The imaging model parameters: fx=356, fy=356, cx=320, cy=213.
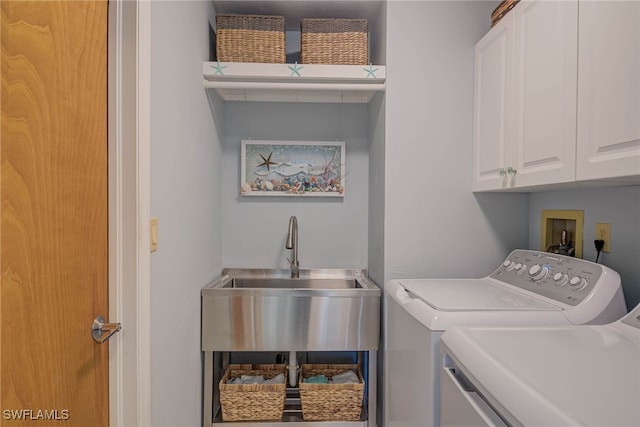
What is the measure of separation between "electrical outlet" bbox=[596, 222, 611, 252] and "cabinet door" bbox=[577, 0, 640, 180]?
1.37 ft

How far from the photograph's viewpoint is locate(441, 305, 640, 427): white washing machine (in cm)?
63

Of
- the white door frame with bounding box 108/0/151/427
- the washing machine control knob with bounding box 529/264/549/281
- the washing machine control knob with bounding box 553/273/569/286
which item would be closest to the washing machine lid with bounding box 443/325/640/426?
the washing machine control knob with bounding box 553/273/569/286

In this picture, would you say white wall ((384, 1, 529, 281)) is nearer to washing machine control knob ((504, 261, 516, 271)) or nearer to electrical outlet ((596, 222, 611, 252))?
washing machine control knob ((504, 261, 516, 271))

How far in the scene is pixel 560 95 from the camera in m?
1.21

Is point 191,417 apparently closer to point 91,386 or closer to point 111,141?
point 91,386

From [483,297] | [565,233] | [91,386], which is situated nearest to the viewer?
[91,386]

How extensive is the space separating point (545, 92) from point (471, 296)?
80cm

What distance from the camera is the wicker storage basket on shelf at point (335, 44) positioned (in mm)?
1904

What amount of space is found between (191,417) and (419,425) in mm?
1063

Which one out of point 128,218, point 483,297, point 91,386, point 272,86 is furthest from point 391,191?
point 91,386

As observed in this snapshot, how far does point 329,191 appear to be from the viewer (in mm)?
2264

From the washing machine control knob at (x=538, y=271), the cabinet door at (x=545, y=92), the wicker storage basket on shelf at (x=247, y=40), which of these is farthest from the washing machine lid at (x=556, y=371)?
the wicker storage basket on shelf at (x=247, y=40)

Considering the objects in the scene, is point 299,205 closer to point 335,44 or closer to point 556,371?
point 335,44

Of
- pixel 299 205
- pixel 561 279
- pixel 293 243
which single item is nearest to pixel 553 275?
pixel 561 279
